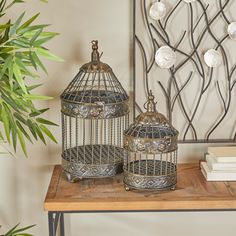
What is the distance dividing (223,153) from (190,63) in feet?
1.23

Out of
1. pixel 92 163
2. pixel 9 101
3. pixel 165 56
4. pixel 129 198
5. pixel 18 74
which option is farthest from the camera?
pixel 165 56

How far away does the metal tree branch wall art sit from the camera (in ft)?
6.43

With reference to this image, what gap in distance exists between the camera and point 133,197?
1.71 m

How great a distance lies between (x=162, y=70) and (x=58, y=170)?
560mm

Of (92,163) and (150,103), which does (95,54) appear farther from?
(92,163)

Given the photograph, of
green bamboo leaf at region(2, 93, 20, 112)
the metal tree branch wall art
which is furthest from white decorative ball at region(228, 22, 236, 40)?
green bamboo leaf at region(2, 93, 20, 112)

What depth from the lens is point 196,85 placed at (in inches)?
79.8

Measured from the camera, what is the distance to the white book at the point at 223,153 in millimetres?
1846

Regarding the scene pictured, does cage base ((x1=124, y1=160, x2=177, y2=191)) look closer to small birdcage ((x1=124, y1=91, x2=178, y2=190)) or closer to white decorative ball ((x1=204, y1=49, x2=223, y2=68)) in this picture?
small birdcage ((x1=124, y1=91, x2=178, y2=190))

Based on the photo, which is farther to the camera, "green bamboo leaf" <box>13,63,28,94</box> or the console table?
the console table

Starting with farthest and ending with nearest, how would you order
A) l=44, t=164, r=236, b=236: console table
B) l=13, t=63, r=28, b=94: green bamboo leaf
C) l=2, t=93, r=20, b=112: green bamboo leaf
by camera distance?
l=44, t=164, r=236, b=236: console table
l=2, t=93, r=20, b=112: green bamboo leaf
l=13, t=63, r=28, b=94: green bamboo leaf

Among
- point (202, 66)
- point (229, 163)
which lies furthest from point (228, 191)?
point (202, 66)

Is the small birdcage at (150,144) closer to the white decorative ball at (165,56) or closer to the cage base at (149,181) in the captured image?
the cage base at (149,181)

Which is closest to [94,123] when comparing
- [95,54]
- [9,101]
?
[95,54]
